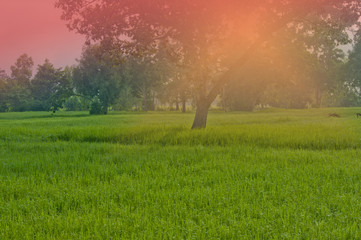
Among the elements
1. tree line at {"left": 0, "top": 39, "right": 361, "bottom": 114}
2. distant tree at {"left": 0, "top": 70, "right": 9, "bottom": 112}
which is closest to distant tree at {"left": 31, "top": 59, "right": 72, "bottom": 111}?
tree line at {"left": 0, "top": 39, "right": 361, "bottom": 114}

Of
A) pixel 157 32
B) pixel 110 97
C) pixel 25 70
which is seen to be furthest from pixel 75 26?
pixel 25 70

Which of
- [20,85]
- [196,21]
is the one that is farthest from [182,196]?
[20,85]

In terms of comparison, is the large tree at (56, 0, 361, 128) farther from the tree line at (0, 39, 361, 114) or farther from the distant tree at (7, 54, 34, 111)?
the distant tree at (7, 54, 34, 111)

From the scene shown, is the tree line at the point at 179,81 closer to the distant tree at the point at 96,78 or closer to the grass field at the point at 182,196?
the distant tree at the point at 96,78

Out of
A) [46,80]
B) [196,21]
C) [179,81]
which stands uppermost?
[46,80]

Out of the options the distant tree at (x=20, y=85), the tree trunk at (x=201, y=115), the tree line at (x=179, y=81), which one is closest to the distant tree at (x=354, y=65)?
the tree line at (x=179, y=81)

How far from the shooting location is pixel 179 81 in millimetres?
74312

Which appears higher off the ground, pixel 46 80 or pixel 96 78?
pixel 46 80

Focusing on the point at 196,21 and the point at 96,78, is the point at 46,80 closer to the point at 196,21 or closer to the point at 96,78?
the point at 96,78

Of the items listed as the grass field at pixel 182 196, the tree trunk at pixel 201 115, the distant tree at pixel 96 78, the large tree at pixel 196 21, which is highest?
the distant tree at pixel 96 78

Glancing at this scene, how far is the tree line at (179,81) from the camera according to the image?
54.3 m

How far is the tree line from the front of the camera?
54281 millimetres

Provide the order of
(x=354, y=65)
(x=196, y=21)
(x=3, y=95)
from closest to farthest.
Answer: (x=196, y=21)
(x=354, y=65)
(x=3, y=95)

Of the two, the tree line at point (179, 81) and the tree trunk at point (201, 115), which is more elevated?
the tree line at point (179, 81)
